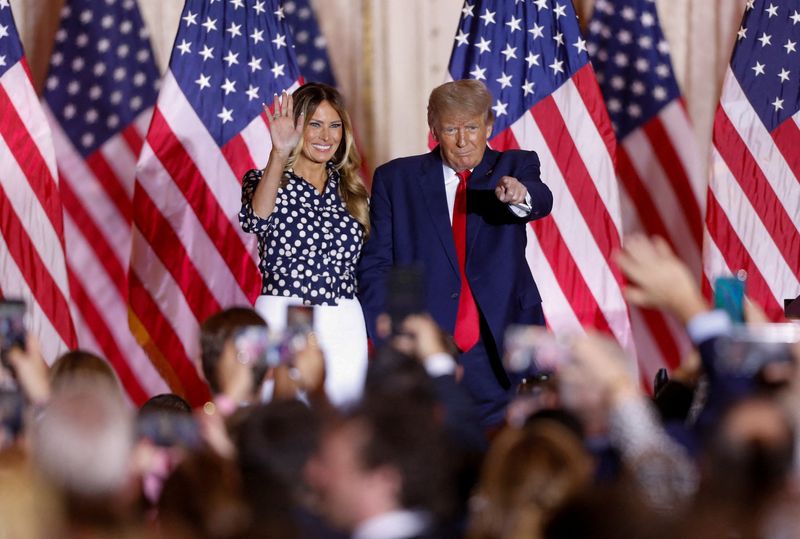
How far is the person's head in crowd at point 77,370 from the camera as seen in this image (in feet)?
10.8

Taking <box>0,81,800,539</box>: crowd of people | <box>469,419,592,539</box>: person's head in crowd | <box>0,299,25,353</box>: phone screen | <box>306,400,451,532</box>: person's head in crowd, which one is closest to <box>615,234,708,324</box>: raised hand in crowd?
<box>0,81,800,539</box>: crowd of people

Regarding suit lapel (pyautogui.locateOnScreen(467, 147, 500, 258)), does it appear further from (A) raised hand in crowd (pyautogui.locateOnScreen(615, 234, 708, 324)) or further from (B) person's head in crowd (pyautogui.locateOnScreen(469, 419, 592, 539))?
(B) person's head in crowd (pyautogui.locateOnScreen(469, 419, 592, 539))

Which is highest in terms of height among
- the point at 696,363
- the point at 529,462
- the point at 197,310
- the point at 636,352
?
the point at 529,462

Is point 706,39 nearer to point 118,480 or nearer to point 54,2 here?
point 54,2

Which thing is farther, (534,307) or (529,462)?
(534,307)

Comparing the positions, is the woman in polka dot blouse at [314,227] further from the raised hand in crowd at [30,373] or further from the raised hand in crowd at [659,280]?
the raised hand in crowd at [659,280]

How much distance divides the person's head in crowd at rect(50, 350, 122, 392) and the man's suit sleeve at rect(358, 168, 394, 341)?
1.48 metres

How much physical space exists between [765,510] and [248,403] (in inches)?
58.0

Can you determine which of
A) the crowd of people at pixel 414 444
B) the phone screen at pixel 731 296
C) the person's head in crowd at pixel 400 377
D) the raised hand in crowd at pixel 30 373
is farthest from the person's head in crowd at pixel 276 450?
the phone screen at pixel 731 296

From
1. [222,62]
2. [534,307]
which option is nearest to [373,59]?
[222,62]

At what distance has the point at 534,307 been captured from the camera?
4887 millimetres

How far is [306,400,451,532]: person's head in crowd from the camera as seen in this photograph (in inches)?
84.4

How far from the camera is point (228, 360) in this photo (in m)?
3.12

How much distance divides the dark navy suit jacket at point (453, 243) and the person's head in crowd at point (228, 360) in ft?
4.92
